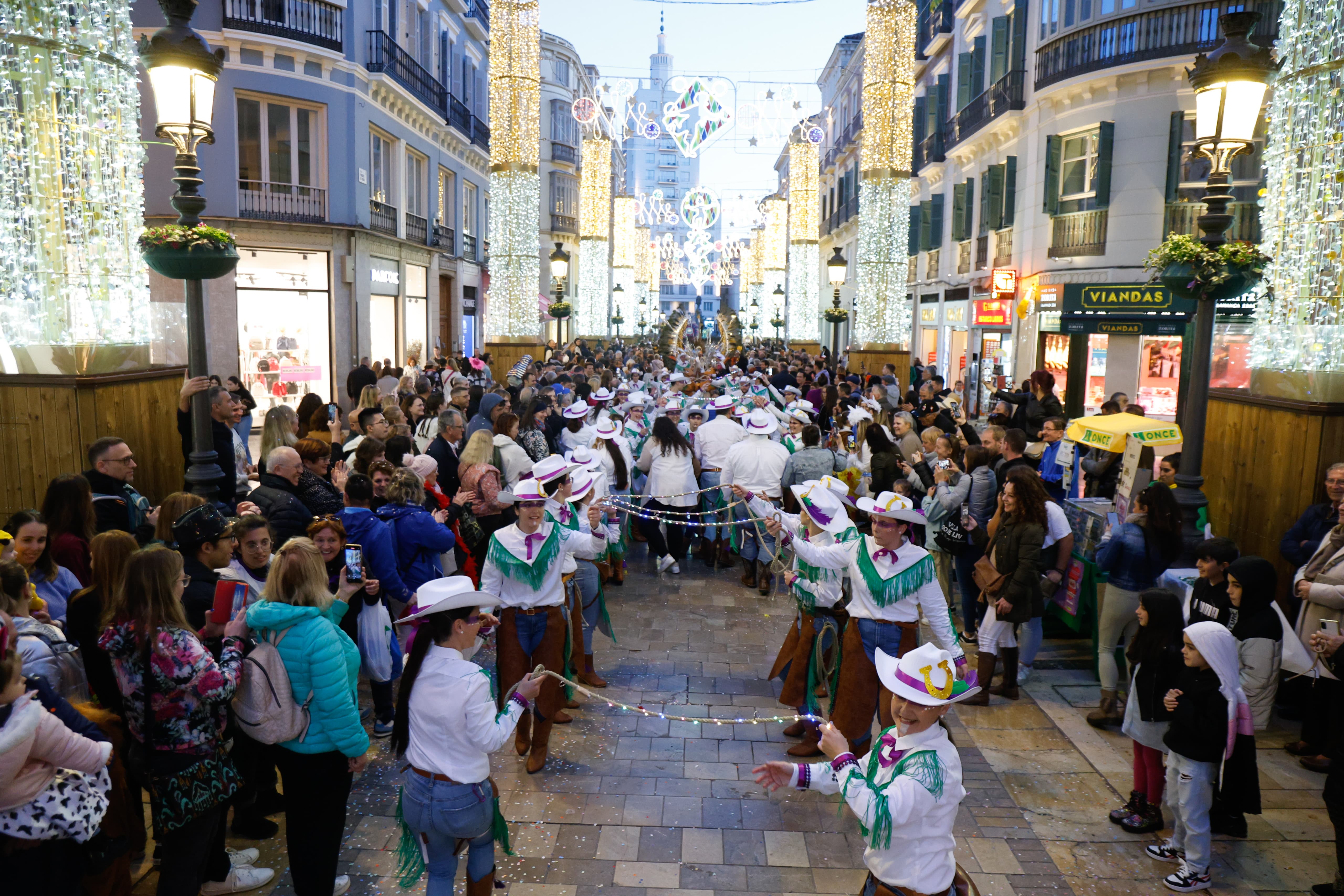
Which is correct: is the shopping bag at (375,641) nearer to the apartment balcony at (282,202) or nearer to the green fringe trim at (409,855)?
the green fringe trim at (409,855)

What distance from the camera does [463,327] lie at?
102 ft

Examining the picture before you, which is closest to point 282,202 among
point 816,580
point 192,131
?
point 192,131

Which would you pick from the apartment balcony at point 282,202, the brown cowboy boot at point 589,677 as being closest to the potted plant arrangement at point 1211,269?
the brown cowboy boot at point 589,677

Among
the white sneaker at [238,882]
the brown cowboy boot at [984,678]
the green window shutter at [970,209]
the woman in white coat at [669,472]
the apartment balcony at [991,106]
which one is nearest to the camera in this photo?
the white sneaker at [238,882]

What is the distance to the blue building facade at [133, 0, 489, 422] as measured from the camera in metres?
18.6

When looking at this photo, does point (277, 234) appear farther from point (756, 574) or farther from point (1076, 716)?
point (1076, 716)

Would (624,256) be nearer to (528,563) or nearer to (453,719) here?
(528,563)

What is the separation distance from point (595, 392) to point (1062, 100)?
482 inches

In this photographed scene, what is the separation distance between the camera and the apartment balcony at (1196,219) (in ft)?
53.4

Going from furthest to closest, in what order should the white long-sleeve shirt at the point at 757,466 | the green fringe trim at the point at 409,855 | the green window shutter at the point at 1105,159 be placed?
1. the green window shutter at the point at 1105,159
2. the white long-sleeve shirt at the point at 757,466
3. the green fringe trim at the point at 409,855

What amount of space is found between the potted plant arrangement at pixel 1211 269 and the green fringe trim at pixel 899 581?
3.31 m

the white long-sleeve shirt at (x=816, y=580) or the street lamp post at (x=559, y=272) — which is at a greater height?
the street lamp post at (x=559, y=272)

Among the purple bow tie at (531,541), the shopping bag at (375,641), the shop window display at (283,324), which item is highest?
the shop window display at (283,324)

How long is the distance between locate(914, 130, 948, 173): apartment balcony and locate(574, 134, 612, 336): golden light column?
1239cm
